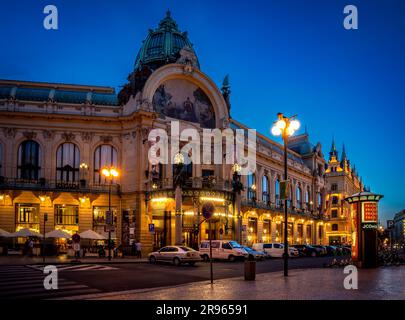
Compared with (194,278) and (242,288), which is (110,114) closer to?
(194,278)

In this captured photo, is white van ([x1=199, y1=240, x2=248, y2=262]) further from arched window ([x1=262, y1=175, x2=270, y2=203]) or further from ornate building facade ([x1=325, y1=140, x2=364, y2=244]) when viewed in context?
ornate building facade ([x1=325, y1=140, x2=364, y2=244])

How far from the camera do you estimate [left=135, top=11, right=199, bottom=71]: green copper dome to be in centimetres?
5822

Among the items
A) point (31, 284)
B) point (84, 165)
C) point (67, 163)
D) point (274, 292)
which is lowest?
point (31, 284)

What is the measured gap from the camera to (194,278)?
70.1 feet

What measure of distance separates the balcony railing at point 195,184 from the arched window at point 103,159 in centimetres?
531

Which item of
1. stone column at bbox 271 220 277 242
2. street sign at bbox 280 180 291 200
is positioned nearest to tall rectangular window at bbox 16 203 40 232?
street sign at bbox 280 180 291 200

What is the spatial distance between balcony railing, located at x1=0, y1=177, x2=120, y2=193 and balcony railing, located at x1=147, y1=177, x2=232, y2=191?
4.38 metres

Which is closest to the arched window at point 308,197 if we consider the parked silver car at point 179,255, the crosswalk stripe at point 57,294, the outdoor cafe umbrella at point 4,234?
the parked silver car at point 179,255

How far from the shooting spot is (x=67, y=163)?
47.1m

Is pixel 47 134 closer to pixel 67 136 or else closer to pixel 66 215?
pixel 67 136

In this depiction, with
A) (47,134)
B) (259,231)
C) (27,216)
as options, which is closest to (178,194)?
(47,134)

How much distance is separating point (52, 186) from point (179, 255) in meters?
20.1

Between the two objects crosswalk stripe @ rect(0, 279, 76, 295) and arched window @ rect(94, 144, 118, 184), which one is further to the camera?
arched window @ rect(94, 144, 118, 184)

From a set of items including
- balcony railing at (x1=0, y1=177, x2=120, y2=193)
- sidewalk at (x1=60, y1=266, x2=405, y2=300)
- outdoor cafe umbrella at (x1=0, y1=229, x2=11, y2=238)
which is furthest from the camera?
balcony railing at (x1=0, y1=177, x2=120, y2=193)
